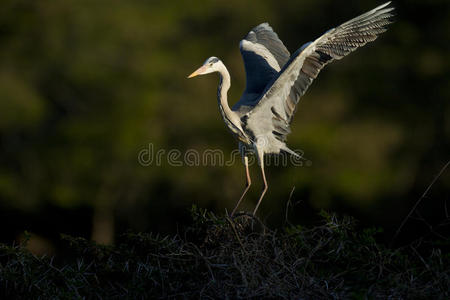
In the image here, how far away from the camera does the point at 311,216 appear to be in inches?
441

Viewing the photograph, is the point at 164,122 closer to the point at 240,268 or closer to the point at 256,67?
the point at 256,67

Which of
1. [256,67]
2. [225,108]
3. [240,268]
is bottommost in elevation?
[240,268]

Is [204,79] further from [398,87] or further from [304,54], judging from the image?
[304,54]

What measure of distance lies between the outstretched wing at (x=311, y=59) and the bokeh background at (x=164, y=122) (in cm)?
644

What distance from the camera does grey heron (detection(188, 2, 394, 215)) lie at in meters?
4.23

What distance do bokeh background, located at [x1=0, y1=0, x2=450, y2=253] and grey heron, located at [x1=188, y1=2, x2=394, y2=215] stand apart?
5.99 meters

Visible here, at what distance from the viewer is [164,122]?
1184 centimetres

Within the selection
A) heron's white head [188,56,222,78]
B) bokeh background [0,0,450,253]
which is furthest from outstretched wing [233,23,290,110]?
bokeh background [0,0,450,253]

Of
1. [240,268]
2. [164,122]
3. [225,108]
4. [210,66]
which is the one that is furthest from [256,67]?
[164,122]

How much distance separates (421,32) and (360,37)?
901cm

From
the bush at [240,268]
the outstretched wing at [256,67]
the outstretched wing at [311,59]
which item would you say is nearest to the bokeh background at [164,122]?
the outstretched wing at [256,67]

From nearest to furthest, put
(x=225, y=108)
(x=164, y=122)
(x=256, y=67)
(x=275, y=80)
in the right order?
(x=275, y=80)
(x=225, y=108)
(x=256, y=67)
(x=164, y=122)

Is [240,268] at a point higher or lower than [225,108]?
lower

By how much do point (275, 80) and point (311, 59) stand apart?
0.41 metres
